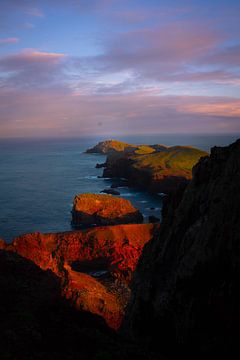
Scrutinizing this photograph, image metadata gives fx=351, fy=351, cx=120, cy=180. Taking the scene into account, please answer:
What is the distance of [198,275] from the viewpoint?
16047 mm

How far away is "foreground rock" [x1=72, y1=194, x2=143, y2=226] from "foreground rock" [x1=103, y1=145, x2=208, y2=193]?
42.8 meters

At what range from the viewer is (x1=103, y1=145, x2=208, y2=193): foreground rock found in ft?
463

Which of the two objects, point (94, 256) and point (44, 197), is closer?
point (94, 256)

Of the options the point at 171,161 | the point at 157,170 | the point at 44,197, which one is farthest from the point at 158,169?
the point at 44,197

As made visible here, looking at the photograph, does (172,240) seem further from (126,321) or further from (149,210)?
(149,210)

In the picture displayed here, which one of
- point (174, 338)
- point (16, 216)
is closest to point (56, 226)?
point (16, 216)

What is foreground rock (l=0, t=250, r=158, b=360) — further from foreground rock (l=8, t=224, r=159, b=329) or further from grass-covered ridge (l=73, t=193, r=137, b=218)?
grass-covered ridge (l=73, t=193, r=137, b=218)

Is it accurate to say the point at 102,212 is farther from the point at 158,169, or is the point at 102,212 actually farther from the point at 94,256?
the point at 158,169

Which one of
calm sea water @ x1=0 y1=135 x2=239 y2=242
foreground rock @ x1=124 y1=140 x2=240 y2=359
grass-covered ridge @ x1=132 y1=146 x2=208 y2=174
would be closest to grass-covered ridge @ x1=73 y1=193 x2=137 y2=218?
calm sea water @ x1=0 y1=135 x2=239 y2=242

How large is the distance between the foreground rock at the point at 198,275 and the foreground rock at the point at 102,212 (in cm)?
6942

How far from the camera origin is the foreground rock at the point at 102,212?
91.3 metres

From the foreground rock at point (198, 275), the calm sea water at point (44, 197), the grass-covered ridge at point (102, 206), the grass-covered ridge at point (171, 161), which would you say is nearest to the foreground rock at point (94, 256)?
the foreground rock at point (198, 275)

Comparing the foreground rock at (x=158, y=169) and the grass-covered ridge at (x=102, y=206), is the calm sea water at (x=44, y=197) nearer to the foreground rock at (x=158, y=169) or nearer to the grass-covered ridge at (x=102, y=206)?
the grass-covered ridge at (x=102, y=206)

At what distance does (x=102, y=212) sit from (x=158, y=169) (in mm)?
67181
